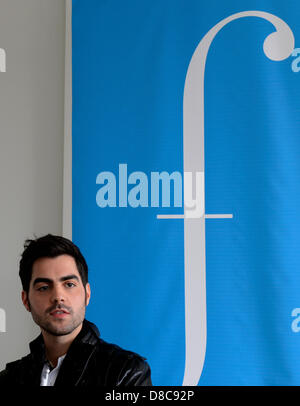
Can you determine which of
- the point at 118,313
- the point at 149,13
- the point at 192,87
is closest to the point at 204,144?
the point at 192,87

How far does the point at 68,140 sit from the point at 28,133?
18 centimetres

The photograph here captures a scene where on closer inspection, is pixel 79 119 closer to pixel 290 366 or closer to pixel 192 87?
pixel 192 87

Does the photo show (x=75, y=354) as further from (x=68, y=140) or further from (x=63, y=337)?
(x=68, y=140)

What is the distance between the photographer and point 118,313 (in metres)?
1.85

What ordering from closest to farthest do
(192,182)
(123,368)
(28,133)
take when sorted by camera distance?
(123,368)
(192,182)
(28,133)

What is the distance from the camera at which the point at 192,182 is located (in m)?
1.87

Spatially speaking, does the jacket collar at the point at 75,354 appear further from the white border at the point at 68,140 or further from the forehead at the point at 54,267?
the white border at the point at 68,140

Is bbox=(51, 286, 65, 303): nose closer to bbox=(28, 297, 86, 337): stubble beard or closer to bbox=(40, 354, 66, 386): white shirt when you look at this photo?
bbox=(28, 297, 86, 337): stubble beard

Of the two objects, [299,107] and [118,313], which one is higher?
[299,107]

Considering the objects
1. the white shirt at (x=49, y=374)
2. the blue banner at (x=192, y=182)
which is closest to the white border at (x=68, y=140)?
the blue banner at (x=192, y=182)

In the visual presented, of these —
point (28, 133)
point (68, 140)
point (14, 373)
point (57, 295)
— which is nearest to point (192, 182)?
point (68, 140)

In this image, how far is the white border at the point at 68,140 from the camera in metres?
1.91

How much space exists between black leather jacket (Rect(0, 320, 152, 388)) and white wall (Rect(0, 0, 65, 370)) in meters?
0.74

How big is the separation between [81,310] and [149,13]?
1.22 metres
